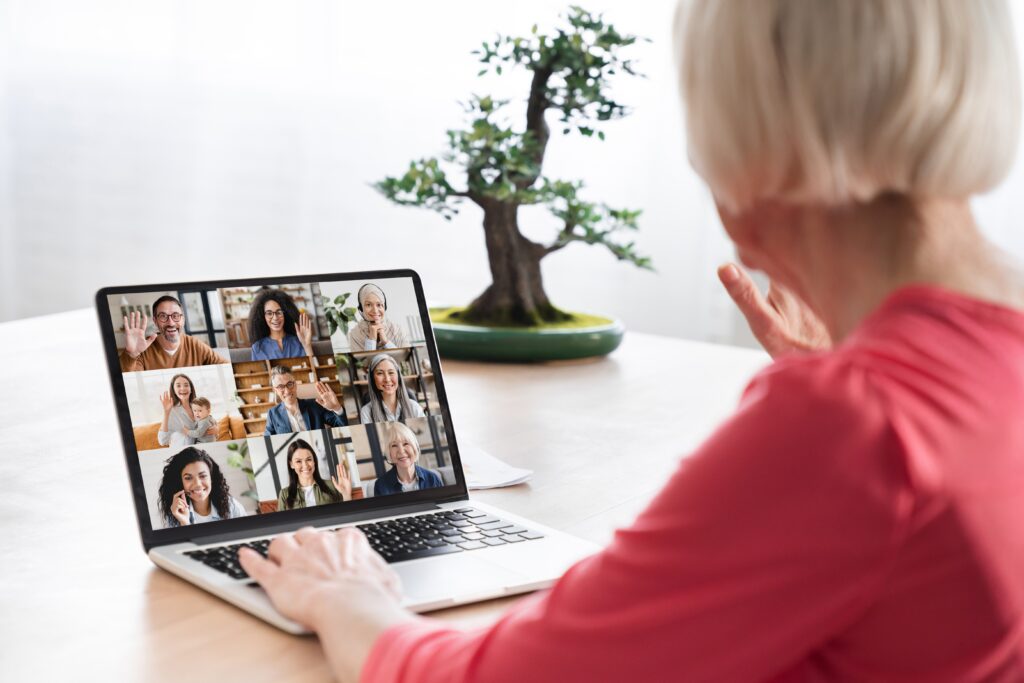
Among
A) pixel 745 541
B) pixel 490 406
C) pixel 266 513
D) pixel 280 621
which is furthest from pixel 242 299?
pixel 745 541

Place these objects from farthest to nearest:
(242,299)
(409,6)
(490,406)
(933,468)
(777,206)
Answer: (409,6) → (490,406) → (242,299) → (777,206) → (933,468)

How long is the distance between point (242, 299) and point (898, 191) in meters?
0.67

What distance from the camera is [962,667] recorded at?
1.94ft

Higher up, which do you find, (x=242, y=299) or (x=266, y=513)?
(x=242, y=299)

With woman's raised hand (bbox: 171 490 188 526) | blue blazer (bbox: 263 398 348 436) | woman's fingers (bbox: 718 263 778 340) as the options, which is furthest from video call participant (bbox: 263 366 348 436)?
woman's fingers (bbox: 718 263 778 340)

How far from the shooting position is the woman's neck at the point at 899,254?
0.64 m

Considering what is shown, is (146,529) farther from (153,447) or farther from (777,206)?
(777,206)

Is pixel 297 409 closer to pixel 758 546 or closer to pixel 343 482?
pixel 343 482

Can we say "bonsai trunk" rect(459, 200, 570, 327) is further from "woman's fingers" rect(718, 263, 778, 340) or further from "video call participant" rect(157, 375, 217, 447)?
"video call participant" rect(157, 375, 217, 447)

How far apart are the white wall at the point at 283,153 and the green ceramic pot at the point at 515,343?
1.62 meters

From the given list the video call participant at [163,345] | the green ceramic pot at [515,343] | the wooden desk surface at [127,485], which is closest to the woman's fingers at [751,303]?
the wooden desk surface at [127,485]

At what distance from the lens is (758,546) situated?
1.84 feet

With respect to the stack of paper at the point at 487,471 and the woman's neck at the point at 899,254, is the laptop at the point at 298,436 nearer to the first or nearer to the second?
the stack of paper at the point at 487,471

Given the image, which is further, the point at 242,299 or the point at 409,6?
the point at 409,6
